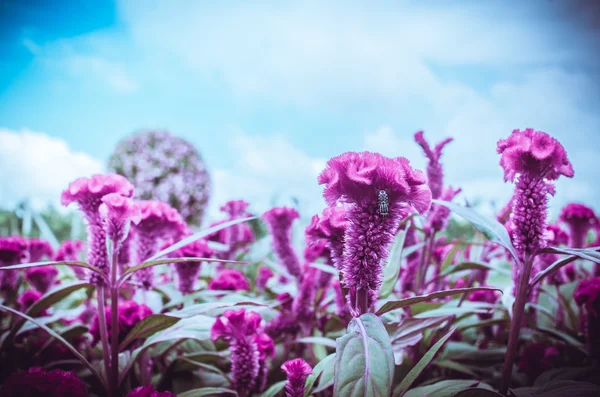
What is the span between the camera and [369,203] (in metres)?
0.57

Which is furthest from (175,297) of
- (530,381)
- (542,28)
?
(542,28)

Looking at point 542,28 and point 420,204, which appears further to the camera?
point 542,28

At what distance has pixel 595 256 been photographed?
0.55m

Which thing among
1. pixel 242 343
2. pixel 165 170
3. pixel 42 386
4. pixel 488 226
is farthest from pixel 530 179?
pixel 165 170

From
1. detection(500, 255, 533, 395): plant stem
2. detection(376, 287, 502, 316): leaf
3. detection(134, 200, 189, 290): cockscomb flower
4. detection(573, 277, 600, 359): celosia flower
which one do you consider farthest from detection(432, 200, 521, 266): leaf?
detection(134, 200, 189, 290): cockscomb flower

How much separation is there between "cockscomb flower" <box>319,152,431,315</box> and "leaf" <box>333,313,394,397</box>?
0.28 ft

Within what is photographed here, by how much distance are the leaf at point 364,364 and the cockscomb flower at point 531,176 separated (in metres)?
0.35

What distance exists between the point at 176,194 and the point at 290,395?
106 inches

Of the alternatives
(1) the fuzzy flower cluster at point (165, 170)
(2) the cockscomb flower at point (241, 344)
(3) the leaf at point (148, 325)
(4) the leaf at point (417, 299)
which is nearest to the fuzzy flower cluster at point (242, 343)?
(2) the cockscomb flower at point (241, 344)

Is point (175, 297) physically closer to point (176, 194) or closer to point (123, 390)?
point (123, 390)

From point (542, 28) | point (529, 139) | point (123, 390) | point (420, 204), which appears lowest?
point (123, 390)

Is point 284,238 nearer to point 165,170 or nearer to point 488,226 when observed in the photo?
point 488,226

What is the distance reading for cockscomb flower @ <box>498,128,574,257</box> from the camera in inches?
24.9

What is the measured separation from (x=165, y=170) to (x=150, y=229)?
225 cm
